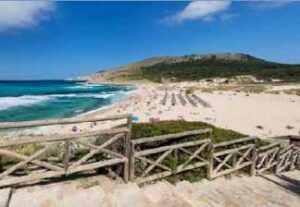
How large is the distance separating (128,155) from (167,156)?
4.61 feet

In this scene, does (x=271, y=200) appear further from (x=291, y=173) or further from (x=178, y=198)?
(x=291, y=173)

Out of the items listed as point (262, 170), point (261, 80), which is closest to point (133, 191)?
point (262, 170)

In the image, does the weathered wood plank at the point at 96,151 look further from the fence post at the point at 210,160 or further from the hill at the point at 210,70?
the hill at the point at 210,70

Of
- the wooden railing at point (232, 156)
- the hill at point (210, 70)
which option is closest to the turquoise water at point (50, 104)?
the wooden railing at point (232, 156)

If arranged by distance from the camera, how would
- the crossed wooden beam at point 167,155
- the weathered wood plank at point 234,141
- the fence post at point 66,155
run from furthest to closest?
the weathered wood plank at point 234,141, the crossed wooden beam at point 167,155, the fence post at point 66,155

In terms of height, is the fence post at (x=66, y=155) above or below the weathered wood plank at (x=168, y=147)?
above

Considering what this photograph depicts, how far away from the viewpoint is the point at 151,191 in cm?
800

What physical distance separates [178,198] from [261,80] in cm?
10680

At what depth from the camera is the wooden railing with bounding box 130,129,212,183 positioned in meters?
8.34

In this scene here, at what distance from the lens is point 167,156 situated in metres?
9.12

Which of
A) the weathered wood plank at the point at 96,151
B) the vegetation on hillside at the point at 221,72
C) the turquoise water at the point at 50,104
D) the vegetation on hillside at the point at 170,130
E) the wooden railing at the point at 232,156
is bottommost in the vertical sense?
the turquoise water at the point at 50,104

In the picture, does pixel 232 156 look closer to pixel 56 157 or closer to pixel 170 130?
pixel 170 130

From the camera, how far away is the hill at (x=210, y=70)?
12223cm

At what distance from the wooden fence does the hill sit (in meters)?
101
